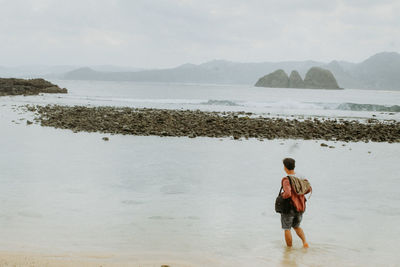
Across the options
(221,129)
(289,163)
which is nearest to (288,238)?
(289,163)

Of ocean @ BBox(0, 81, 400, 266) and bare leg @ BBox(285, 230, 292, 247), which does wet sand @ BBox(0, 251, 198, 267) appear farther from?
bare leg @ BBox(285, 230, 292, 247)

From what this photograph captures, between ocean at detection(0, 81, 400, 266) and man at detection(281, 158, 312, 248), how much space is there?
14.5 inches

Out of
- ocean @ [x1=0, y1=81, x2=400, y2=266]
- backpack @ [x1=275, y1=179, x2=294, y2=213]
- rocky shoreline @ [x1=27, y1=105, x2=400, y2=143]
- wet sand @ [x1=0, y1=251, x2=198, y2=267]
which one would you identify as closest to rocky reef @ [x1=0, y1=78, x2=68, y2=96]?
rocky shoreline @ [x1=27, y1=105, x2=400, y2=143]

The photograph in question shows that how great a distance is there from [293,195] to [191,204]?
11.2ft

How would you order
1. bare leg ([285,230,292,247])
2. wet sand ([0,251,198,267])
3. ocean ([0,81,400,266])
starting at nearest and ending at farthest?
wet sand ([0,251,198,267]), ocean ([0,81,400,266]), bare leg ([285,230,292,247])

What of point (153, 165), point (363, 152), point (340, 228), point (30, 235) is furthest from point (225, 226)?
point (363, 152)

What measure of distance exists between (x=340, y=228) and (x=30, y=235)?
19.2ft

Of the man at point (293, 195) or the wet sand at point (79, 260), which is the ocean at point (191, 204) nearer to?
the wet sand at point (79, 260)

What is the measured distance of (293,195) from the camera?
677cm

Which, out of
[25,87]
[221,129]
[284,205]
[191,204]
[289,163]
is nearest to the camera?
[289,163]

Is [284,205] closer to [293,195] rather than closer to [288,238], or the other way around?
[293,195]

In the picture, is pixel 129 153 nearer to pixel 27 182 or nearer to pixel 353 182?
pixel 27 182

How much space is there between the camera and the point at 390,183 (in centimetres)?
1306

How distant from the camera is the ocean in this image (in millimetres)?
6645
